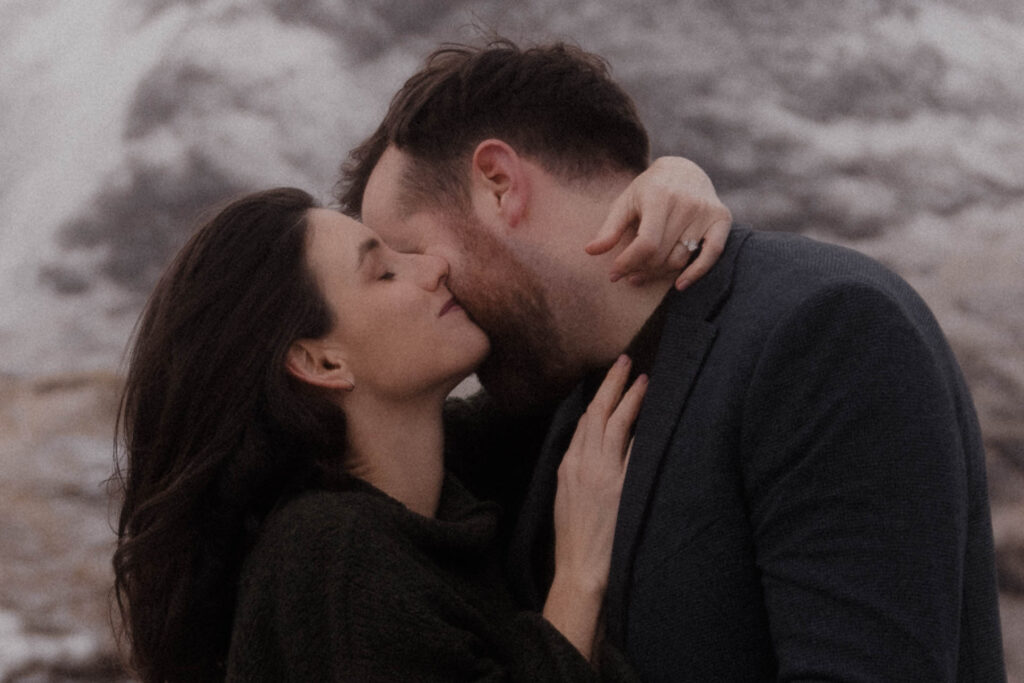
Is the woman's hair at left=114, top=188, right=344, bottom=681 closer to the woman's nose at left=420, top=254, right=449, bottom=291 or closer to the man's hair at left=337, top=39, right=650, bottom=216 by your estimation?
the woman's nose at left=420, top=254, right=449, bottom=291

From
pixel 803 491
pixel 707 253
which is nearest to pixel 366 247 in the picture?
pixel 707 253

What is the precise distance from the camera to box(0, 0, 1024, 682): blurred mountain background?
5.77ft

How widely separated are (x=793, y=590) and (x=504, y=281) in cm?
54

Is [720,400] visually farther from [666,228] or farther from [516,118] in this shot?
[516,118]

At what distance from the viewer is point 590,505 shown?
1037mm

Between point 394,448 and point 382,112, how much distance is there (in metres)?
1.00

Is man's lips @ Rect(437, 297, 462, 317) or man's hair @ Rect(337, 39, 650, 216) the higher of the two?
man's hair @ Rect(337, 39, 650, 216)

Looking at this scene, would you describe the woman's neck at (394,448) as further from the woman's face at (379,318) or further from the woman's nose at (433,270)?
the woman's nose at (433,270)

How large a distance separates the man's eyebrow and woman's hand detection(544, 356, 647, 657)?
1.07 ft

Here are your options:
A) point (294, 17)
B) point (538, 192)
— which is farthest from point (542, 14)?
point (538, 192)

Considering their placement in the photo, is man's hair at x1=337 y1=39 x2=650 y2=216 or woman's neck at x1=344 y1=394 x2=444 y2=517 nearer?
woman's neck at x1=344 y1=394 x2=444 y2=517

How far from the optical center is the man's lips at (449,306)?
1.14 meters

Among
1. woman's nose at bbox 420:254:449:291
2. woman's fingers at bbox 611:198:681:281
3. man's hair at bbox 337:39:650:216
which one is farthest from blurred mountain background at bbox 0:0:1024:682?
woman's fingers at bbox 611:198:681:281

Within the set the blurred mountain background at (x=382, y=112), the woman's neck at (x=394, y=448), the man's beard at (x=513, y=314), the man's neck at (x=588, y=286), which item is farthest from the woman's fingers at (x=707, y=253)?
the blurred mountain background at (x=382, y=112)
